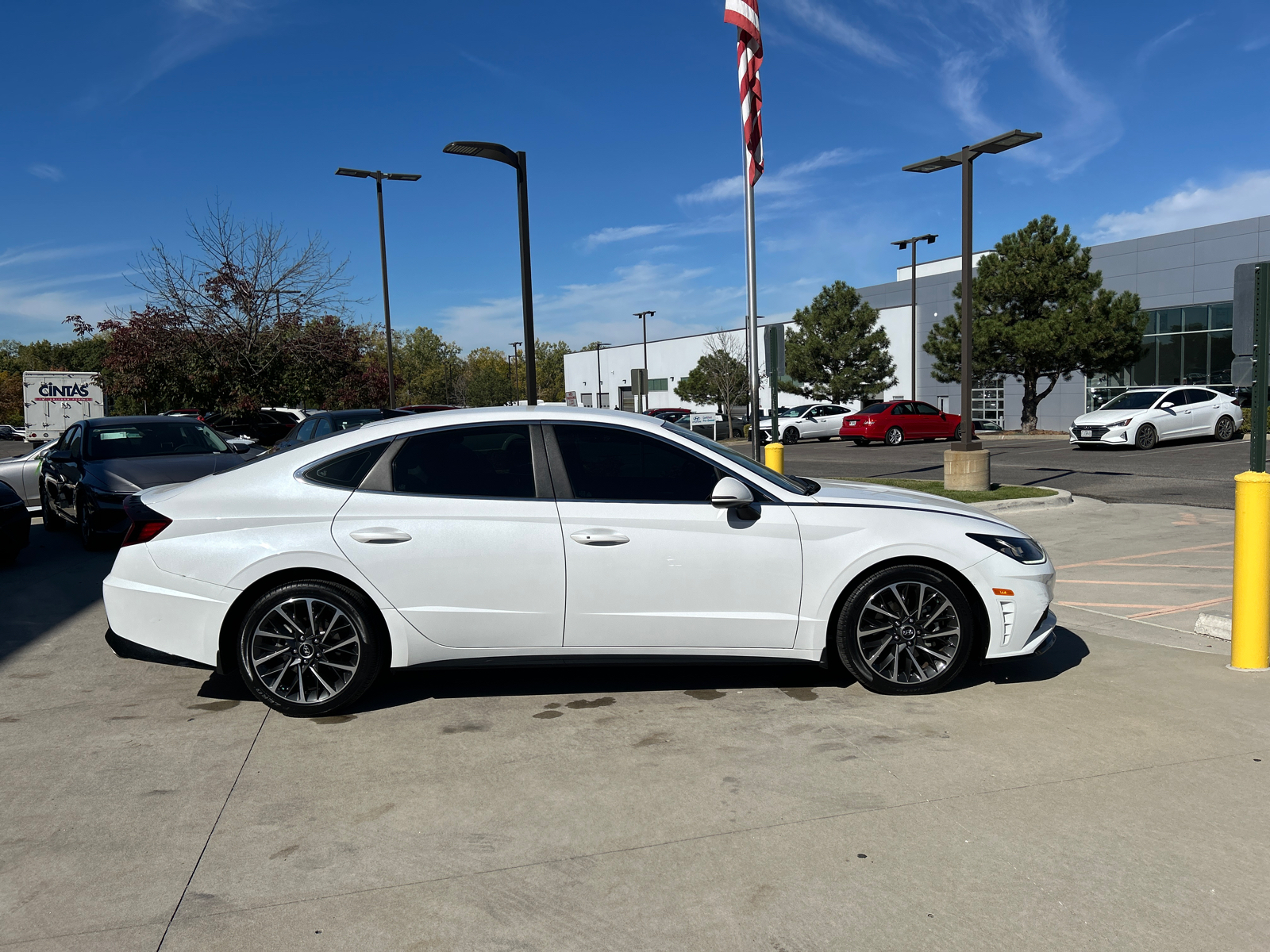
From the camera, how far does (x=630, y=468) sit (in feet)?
17.0

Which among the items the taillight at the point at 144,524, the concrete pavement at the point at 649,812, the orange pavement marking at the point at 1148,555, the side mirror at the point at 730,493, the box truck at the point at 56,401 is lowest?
the orange pavement marking at the point at 1148,555

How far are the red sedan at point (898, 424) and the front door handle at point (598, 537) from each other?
29.1 m

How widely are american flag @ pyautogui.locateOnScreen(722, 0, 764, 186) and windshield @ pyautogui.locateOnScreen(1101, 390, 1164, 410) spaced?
15.8 meters

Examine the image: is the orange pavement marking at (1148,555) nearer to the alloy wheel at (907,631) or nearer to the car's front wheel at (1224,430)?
the alloy wheel at (907,631)

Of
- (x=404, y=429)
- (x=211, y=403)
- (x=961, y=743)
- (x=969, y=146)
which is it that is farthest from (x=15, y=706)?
(x=211, y=403)

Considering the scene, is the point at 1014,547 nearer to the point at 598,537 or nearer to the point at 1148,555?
the point at 598,537

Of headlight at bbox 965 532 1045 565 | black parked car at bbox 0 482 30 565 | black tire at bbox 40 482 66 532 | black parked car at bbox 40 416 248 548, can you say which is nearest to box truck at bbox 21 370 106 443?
black tire at bbox 40 482 66 532

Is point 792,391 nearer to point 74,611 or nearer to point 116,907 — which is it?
point 74,611

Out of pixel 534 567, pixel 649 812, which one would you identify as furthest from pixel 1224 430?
pixel 649 812

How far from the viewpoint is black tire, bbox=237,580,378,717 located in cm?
498

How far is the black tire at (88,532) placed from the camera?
36.8ft

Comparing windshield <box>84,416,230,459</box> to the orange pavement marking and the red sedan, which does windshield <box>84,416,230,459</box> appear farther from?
the red sedan

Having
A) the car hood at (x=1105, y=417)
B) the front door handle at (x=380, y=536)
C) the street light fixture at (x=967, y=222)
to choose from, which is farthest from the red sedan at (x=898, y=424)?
the front door handle at (x=380, y=536)

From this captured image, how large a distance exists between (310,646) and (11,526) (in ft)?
23.4
